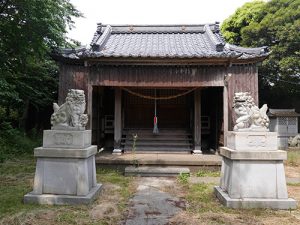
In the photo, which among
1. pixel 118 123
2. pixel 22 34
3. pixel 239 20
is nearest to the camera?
pixel 22 34

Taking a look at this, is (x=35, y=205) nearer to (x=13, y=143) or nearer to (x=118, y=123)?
(x=118, y=123)

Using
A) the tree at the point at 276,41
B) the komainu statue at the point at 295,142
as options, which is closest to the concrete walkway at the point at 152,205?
the komainu statue at the point at 295,142

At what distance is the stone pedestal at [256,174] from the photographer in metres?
5.59

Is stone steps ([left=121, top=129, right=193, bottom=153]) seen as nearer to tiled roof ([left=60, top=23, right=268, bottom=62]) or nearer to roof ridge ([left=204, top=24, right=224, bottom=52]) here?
tiled roof ([left=60, top=23, right=268, bottom=62])

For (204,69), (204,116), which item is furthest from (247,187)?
(204,116)

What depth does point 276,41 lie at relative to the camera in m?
19.4

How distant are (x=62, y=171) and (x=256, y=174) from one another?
393 centimetres

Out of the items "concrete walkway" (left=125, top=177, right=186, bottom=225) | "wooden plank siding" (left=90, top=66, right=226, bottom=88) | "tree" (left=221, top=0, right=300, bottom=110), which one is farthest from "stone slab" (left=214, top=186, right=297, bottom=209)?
"tree" (left=221, top=0, right=300, bottom=110)

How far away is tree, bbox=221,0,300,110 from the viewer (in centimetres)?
1789

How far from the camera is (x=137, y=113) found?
13453mm

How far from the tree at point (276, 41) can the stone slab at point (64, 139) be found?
15.6 meters

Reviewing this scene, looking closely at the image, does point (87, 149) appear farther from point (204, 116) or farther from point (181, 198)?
point (204, 116)

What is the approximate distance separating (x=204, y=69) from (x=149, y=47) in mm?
3298

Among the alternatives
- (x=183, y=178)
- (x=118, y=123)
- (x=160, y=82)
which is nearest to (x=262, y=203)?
(x=183, y=178)
